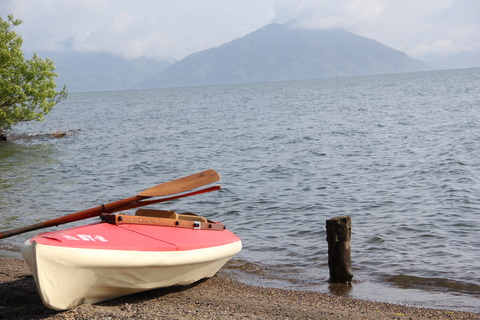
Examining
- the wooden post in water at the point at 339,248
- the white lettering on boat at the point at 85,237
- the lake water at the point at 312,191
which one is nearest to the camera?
the white lettering on boat at the point at 85,237

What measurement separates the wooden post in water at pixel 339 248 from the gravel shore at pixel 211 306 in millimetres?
879

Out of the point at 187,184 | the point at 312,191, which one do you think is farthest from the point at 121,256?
the point at 312,191

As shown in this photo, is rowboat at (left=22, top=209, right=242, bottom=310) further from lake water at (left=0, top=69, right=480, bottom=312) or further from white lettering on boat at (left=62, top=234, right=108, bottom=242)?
lake water at (left=0, top=69, right=480, bottom=312)

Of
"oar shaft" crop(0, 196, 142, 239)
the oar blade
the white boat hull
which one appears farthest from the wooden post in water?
"oar shaft" crop(0, 196, 142, 239)

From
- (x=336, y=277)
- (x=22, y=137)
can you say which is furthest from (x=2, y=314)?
(x=22, y=137)

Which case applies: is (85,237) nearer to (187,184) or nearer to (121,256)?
(121,256)

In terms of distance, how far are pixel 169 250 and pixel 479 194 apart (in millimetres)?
11631

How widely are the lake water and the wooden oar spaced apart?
229 centimetres

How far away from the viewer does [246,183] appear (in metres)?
19.9

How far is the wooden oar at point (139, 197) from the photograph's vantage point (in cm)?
833

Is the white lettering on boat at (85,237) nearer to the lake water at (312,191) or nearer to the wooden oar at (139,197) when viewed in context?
the wooden oar at (139,197)

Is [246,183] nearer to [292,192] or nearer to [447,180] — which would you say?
[292,192]

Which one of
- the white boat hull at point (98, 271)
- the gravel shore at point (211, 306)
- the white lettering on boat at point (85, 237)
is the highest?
the white lettering on boat at point (85, 237)

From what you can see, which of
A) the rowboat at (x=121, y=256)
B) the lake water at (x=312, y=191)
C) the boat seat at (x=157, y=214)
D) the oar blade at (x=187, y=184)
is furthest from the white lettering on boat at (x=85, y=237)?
the lake water at (x=312, y=191)
